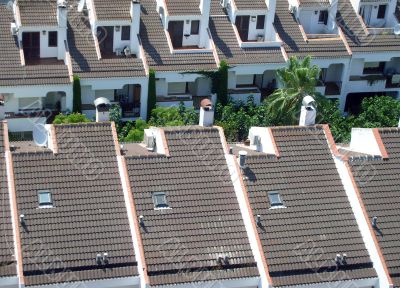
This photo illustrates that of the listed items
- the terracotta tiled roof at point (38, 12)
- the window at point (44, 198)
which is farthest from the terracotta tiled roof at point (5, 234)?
the terracotta tiled roof at point (38, 12)

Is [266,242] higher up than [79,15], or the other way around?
[79,15]

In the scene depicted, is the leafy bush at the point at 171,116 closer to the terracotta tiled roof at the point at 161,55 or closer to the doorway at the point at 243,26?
the terracotta tiled roof at the point at 161,55

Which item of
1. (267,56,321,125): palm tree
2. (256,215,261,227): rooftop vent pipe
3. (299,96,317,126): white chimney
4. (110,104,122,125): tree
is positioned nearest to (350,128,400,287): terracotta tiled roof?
(299,96,317,126): white chimney

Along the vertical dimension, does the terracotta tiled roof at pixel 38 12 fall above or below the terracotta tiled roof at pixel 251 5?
below

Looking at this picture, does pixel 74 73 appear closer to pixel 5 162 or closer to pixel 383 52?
pixel 5 162

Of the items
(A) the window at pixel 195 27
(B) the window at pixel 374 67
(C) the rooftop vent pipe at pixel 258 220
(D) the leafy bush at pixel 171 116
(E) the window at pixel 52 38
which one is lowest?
(D) the leafy bush at pixel 171 116

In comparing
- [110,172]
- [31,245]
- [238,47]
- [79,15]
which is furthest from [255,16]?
[31,245]
